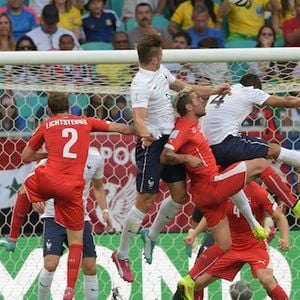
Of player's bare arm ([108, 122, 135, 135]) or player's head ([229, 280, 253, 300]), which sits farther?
player's head ([229, 280, 253, 300])

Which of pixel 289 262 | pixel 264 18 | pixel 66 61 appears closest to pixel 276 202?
pixel 289 262

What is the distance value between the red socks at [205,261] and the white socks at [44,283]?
1080 millimetres

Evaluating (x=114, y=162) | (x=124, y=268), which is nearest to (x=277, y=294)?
(x=124, y=268)

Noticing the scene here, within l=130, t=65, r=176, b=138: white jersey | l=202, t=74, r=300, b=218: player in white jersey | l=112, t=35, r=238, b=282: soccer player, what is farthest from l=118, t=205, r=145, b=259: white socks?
l=202, t=74, r=300, b=218: player in white jersey

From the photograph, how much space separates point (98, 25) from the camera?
14.5 m

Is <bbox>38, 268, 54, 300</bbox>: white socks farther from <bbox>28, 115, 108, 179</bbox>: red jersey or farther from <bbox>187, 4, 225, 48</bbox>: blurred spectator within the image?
<bbox>187, 4, 225, 48</bbox>: blurred spectator

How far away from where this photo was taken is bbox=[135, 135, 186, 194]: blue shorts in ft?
32.9

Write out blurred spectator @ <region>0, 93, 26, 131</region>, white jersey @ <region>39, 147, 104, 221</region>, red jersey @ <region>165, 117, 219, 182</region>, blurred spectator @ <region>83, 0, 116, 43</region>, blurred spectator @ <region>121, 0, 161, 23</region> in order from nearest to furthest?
1. red jersey @ <region>165, 117, 219, 182</region>
2. white jersey @ <region>39, 147, 104, 221</region>
3. blurred spectator @ <region>0, 93, 26, 131</region>
4. blurred spectator @ <region>83, 0, 116, 43</region>
5. blurred spectator @ <region>121, 0, 161, 23</region>

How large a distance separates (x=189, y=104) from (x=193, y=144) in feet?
0.97

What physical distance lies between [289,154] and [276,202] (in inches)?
37.7

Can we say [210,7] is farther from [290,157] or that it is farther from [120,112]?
[290,157]

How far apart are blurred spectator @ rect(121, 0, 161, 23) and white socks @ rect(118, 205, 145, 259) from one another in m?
4.88

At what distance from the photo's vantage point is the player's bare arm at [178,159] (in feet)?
32.4

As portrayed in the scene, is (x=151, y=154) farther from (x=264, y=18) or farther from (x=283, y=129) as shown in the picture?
(x=264, y=18)
